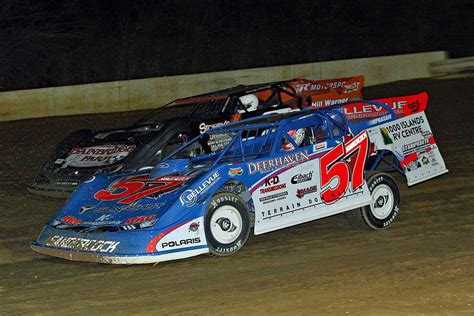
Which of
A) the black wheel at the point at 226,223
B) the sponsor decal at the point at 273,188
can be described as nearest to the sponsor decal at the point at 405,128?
the sponsor decal at the point at 273,188

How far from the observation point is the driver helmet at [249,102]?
42.4 ft

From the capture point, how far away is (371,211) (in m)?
9.18

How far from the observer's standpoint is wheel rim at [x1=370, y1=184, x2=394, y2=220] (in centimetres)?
Answer: 920

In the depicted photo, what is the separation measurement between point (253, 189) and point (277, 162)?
404 millimetres

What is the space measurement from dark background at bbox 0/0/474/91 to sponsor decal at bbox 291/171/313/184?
654 inches

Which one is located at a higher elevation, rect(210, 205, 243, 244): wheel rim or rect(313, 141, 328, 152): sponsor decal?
rect(313, 141, 328, 152): sponsor decal

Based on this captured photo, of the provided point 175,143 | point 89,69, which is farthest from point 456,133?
point 89,69

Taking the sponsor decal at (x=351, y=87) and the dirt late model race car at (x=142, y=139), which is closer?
the dirt late model race car at (x=142, y=139)

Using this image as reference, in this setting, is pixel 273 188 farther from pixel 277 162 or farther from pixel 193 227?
pixel 193 227

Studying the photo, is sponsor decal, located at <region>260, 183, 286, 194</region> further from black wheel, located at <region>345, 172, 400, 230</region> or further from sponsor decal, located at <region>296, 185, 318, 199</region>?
black wheel, located at <region>345, 172, 400, 230</region>

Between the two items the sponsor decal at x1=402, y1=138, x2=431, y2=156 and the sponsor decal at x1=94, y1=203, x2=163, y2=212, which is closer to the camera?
the sponsor decal at x1=94, y1=203, x2=163, y2=212

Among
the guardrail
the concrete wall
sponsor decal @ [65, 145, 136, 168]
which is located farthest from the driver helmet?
the guardrail

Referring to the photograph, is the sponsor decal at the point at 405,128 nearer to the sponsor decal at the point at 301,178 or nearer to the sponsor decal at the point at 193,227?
the sponsor decal at the point at 301,178

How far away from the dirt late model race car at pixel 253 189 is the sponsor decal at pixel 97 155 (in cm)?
238
